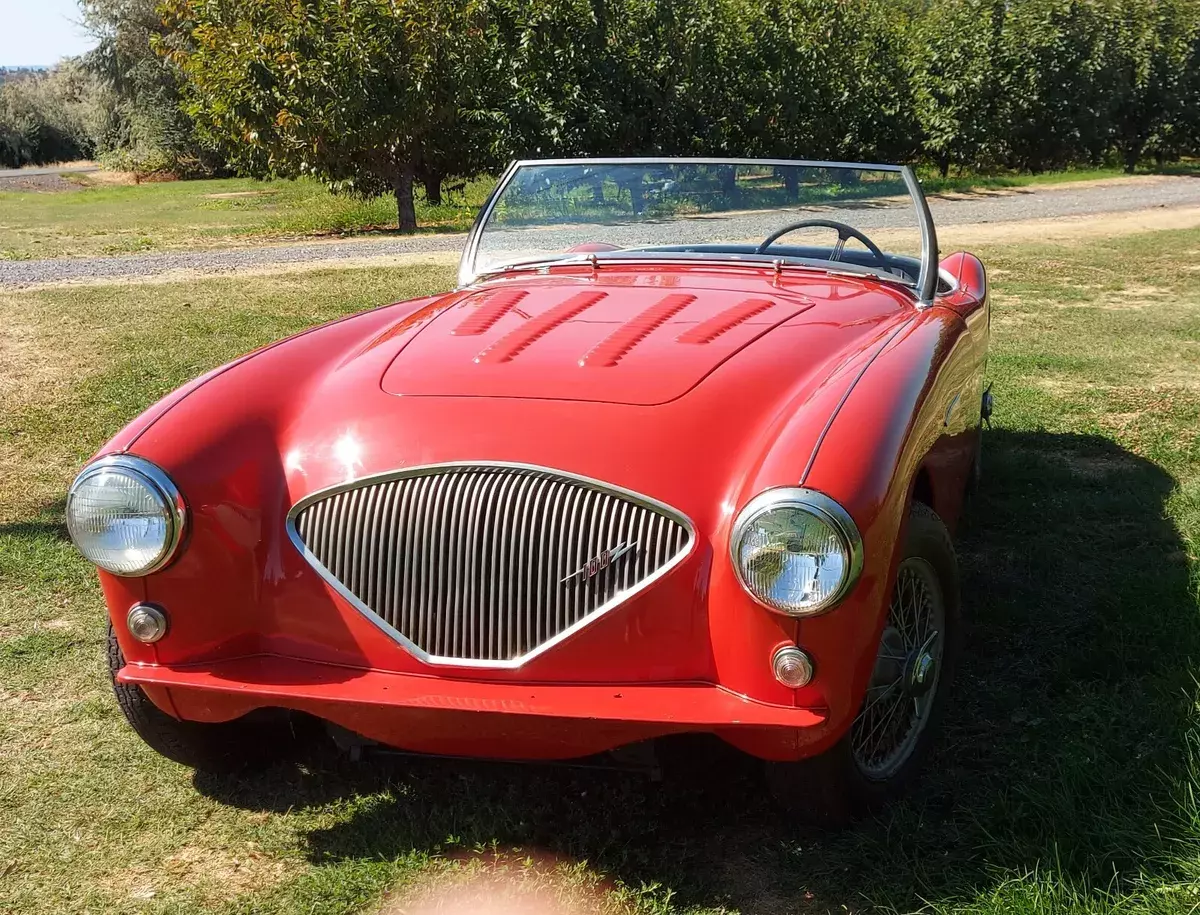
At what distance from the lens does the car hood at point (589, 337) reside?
2.81 m

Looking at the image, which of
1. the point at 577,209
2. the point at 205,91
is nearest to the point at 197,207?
the point at 205,91

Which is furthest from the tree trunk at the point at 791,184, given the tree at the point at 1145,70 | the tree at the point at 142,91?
the tree at the point at 142,91

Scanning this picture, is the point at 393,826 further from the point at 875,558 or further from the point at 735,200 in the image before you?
the point at 735,200

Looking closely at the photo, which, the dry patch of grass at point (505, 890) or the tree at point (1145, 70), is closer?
the dry patch of grass at point (505, 890)

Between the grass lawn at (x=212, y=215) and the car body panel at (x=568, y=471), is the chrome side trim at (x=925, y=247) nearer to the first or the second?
the car body panel at (x=568, y=471)

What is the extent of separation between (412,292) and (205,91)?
8.42 meters

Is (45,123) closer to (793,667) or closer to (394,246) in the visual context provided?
(394,246)

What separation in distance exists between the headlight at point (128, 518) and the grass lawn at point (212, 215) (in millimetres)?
13712

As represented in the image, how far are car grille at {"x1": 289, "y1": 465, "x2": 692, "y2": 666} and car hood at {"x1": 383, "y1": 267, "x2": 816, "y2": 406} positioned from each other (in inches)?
12.5

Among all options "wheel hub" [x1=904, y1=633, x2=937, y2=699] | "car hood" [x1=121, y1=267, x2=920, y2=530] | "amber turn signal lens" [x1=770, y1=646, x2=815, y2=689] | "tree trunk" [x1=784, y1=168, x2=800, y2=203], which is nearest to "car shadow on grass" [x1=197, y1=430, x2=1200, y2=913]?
"wheel hub" [x1=904, y1=633, x2=937, y2=699]

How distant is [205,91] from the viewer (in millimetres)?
16938

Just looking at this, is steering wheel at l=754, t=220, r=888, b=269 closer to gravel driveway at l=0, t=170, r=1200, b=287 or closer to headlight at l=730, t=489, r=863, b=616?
headlight at l=730, t=489, r=863, b=616

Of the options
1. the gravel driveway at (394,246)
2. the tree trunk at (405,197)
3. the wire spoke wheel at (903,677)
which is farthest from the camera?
the tree trunk at (405,197)

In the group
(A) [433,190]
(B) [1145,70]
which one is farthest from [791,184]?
(B) [1145,70]
